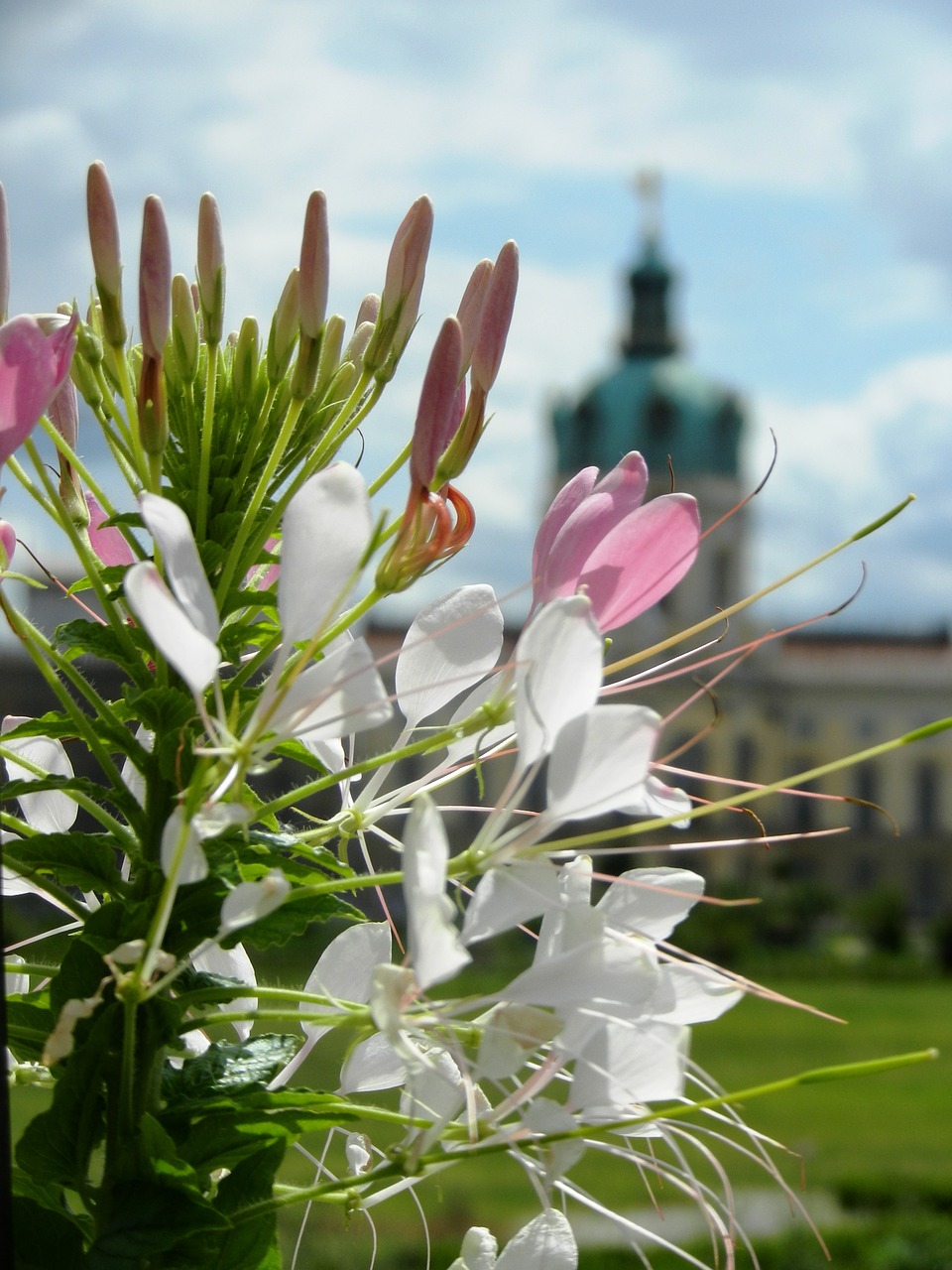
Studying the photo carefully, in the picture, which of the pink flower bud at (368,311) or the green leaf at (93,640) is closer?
the green leaf at (93,640)

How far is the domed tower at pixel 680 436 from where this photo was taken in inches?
1428

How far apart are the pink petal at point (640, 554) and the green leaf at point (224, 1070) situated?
0.30 meters

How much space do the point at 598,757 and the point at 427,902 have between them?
4.4 inches

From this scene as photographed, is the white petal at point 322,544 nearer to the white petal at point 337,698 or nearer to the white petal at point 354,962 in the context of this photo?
the white petal at point 337,698

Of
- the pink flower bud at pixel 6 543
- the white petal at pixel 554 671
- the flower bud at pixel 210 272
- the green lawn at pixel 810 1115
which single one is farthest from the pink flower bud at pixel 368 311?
the green lawn at pixel 810 1115

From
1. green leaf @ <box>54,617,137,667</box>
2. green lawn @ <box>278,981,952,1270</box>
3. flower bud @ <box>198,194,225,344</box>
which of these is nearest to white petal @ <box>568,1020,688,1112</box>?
green leaf @ <box>54,617,137,667</box>

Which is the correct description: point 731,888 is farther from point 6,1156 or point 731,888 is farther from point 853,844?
point 6,1156

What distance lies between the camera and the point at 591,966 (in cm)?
65

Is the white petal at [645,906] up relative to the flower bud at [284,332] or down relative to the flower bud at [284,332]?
down

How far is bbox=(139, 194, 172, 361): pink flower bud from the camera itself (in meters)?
0.78

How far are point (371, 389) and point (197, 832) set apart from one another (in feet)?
1.08

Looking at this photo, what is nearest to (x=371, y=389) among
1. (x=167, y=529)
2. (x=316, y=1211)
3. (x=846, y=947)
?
(x=167, y=529)

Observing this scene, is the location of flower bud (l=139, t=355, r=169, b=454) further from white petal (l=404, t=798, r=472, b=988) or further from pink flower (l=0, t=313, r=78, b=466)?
white petal (l=404, t=798, r=472, b=988)

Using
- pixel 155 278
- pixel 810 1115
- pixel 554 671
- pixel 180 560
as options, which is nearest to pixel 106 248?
pixel 155 278
